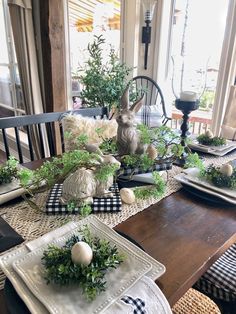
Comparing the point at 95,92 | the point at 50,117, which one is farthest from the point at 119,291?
the point at 95,92

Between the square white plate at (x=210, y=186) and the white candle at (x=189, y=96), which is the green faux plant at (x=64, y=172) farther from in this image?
the white candle at (x=189, y=96)

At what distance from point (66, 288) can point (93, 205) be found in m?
0.36

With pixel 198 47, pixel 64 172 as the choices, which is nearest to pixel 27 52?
pixel 198 47

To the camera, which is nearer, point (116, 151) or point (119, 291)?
point (119, 291)

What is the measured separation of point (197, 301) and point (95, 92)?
2037mm

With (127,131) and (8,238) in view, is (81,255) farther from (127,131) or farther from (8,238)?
(127,131)

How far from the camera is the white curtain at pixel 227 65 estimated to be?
2.28 metres

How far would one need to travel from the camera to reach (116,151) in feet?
3.69

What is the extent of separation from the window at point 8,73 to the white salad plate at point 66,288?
3.16 meters

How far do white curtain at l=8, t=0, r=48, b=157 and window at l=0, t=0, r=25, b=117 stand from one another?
0.56 meters

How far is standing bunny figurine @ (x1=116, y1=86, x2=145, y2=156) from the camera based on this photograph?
1045 mm

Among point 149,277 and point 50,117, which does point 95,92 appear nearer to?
point 50,117

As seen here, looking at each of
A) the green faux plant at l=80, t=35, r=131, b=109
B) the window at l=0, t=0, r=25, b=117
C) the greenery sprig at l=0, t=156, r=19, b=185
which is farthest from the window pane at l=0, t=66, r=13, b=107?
the greenery sprig at l=0, t=156, r=19, b=185

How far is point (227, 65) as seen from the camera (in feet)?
7.64
